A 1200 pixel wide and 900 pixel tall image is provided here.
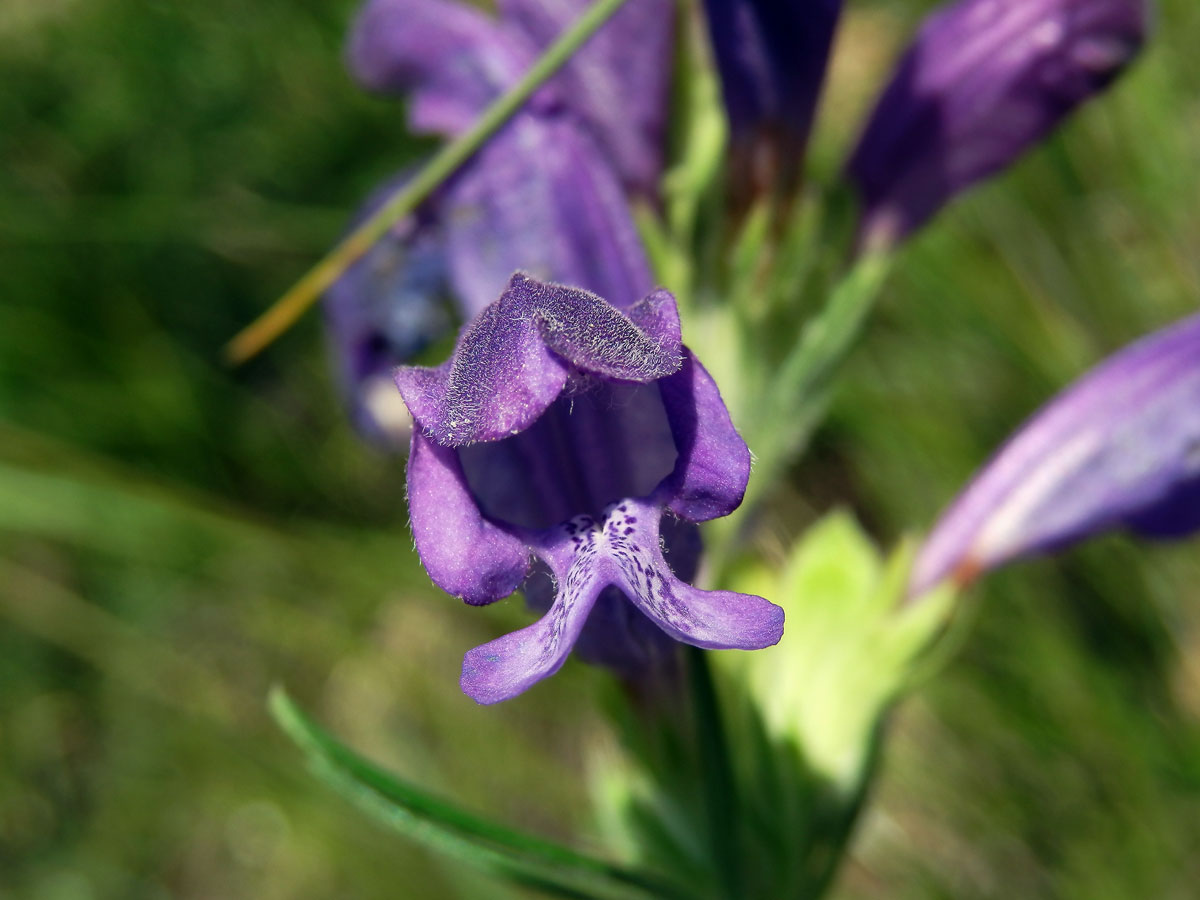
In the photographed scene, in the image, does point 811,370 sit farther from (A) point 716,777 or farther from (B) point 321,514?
(B) point 321,514

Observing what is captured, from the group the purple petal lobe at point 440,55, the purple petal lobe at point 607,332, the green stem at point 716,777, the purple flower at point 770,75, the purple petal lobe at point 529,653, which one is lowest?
the green stem at point 716,777

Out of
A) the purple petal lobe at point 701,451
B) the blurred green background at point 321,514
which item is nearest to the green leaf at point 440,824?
the purple petal lobe at point 701,451

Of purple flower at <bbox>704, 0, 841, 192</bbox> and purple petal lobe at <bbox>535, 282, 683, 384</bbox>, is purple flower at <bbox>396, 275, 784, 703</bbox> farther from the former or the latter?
purple flower at <bbox>704, 0, 841, 192</bbox>

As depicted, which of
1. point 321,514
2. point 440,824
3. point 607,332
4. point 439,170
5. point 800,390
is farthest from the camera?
point 321,514

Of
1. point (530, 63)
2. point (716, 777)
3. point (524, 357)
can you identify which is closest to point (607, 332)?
point (524, 357)

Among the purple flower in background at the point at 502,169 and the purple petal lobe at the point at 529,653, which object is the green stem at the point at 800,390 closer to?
the purple flower in background at the point at 502,169

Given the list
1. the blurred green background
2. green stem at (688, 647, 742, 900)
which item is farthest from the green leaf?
the blurred green background
